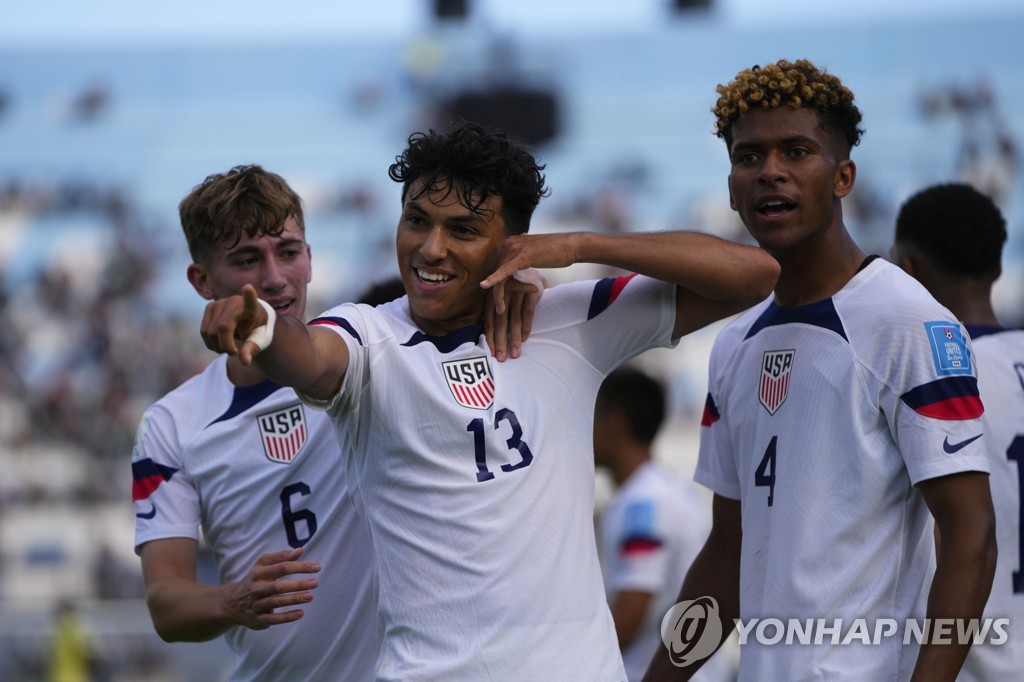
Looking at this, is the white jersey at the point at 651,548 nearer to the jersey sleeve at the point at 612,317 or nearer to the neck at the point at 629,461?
the neck at the point at 629,461

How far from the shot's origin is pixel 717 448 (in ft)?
12.6

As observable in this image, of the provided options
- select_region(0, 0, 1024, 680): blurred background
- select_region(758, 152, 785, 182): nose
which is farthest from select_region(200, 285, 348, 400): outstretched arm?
select_region(0, 0, 1024, 680): blurred background

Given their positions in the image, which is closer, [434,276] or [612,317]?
[434,276]

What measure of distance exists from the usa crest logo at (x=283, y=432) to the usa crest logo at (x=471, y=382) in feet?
2.90

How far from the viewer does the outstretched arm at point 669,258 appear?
3150 mm

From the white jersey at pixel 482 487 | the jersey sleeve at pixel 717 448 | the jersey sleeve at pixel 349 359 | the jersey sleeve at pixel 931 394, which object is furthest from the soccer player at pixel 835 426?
the jersey sleeve at pixel 349 359

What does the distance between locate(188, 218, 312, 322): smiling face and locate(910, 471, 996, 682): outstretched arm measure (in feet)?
6.29

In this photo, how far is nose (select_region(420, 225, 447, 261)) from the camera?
3.16 meters

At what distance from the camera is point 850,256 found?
11.4ft

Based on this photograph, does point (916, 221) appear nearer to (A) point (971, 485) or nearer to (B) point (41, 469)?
(A) point (971, 485)

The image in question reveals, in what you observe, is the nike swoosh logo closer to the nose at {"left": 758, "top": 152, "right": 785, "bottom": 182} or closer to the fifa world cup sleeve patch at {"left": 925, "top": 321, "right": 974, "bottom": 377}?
the fifa world cup sleeve patch at {"left": 925, "top": 321, "right": 974, "bottom": 377}

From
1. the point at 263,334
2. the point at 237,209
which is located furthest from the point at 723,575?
the point at 237,209

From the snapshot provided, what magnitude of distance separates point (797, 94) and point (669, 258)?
659 mm

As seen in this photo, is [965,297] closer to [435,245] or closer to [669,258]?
[669,258]
